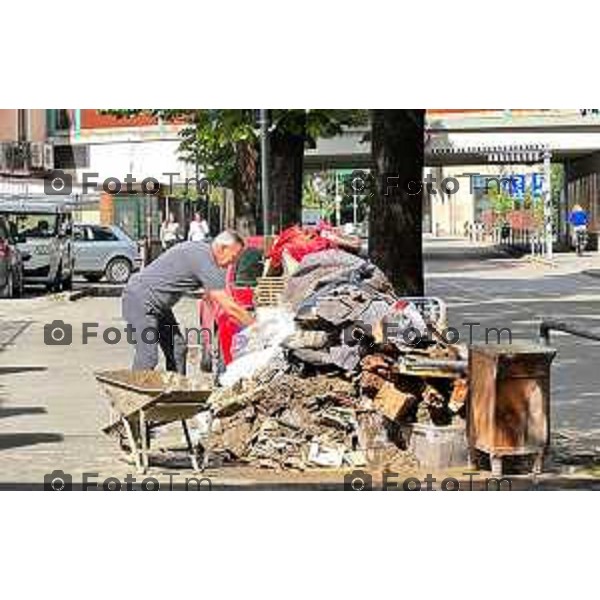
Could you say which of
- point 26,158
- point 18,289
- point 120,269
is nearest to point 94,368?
point 18,289

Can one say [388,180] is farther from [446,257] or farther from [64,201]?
[446,257]

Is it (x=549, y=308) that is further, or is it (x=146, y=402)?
(x=549, y=308)

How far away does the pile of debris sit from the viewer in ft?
32.9

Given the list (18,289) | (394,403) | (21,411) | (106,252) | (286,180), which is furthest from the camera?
(106,252)

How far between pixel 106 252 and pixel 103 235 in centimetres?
45

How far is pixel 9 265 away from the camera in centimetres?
3036

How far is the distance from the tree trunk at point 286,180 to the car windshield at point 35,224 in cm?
906

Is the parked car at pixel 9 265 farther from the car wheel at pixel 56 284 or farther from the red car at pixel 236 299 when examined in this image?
the red car at pixel 236 299

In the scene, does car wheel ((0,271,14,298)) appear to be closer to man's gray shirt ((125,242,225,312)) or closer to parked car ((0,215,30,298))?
parked car ((0,215,30,298))

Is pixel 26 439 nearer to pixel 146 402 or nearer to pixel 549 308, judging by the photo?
pixel 146 402

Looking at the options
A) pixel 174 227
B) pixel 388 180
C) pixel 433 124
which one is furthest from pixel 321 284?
pixel 433 124

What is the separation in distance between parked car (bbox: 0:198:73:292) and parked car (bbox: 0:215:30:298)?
34 centimetres

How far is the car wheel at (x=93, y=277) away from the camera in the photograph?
38.1 meters

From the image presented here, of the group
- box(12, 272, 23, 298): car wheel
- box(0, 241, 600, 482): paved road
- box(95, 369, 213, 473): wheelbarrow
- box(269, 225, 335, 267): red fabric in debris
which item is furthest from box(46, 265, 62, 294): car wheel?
box(95, 369, 213, 473): wheelbarrow
